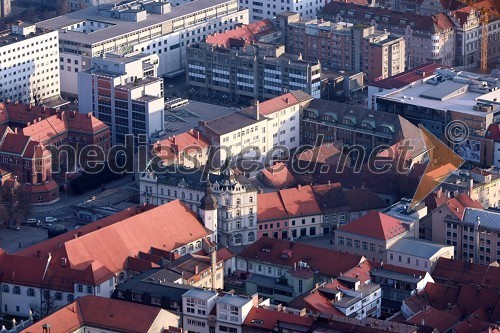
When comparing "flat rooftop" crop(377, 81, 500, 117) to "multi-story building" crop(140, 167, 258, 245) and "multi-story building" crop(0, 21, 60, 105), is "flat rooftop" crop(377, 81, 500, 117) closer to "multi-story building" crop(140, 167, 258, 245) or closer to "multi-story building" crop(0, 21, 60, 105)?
"multi-story building" crop(140, 167, 258, 245)

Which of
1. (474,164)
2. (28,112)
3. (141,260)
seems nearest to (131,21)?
(28,112)

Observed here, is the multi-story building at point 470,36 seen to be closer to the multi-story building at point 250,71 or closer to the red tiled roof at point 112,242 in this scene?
the multi-story building at point 250,71

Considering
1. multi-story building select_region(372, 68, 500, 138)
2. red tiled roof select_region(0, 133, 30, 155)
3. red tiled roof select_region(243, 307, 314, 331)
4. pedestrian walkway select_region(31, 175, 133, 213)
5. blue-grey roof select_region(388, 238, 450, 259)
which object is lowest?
pedestrian walkway select_region(31, 175, 133, 213)

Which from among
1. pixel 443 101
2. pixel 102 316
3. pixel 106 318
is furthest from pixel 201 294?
pixel 443 101

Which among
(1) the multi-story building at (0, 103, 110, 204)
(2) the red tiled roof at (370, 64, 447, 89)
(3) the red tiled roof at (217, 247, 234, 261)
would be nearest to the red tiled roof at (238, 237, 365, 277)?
(3) the red tiled roof at (217, 247, 234, 261)

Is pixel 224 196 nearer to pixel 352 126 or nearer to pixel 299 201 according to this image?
pixel 299 201

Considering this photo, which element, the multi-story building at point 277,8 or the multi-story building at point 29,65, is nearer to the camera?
the multi-story building at point 29,65

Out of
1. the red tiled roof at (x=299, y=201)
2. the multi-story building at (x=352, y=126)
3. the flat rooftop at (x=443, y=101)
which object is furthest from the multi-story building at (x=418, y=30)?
the red tiled roof at (x=299, y=201)
